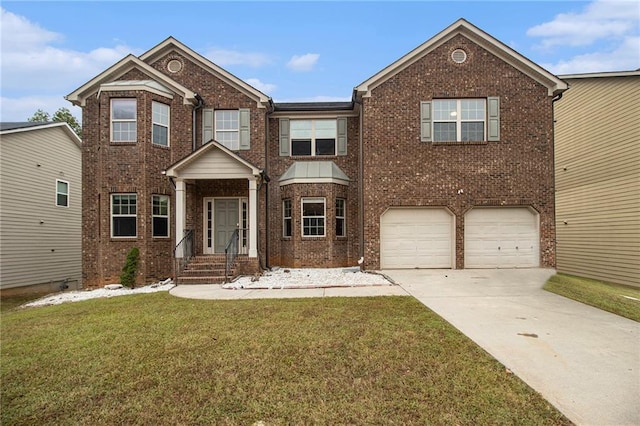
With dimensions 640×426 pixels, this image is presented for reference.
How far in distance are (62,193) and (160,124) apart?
30.1 feet

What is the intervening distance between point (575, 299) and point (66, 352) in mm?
9879

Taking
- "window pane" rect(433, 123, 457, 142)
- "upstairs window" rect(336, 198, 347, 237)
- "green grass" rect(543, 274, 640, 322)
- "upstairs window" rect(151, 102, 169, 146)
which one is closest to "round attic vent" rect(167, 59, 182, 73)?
"upstairs window" rect(151, 102, 169, 146)

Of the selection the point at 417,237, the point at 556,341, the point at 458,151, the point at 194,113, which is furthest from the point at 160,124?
the point at 556,341

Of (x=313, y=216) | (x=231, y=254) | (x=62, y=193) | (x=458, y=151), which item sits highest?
(x=458, y=151)

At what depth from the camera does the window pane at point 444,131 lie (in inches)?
487

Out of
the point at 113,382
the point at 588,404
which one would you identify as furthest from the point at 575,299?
the point at 113,382

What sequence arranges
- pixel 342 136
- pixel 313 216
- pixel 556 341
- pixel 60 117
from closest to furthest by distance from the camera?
pixel 556 341
pixel 313 216
pixel 342 136
pixel 60 117

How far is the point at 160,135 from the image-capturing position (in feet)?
40.3

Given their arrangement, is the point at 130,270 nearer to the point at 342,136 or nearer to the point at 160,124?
the point at 160,124

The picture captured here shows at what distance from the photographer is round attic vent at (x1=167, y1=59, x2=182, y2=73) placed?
13.4 metres

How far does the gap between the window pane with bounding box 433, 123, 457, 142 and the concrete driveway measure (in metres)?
5.56

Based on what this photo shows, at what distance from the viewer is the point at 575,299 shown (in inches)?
305

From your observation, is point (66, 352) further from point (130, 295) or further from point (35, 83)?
point (35, 83)

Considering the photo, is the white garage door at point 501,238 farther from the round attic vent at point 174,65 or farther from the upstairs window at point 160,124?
the round attic vent at point 174,65
